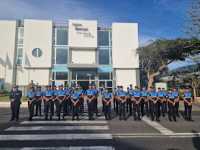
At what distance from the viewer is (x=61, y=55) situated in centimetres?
3688

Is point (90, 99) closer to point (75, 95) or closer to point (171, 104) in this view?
point (75, 95)

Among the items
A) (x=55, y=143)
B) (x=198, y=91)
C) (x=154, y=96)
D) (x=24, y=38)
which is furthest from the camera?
(x=24, y=38)

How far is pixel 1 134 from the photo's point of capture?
8.46 metres

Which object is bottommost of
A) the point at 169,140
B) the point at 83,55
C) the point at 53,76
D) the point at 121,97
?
the point at 169,140

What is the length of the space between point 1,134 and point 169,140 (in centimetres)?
590

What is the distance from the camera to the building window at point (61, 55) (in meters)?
36.7

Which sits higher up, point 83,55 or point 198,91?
point 83,55

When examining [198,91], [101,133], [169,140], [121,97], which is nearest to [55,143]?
[101,133]

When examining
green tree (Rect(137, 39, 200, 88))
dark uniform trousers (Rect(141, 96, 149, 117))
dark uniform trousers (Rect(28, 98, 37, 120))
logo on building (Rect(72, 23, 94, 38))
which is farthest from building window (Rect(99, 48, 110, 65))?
dark uniform trousers (Rect(28, 98, 37, 120))

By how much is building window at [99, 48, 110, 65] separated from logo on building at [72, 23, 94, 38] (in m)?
3.08

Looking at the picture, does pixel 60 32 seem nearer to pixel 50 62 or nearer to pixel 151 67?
pixel 50 62

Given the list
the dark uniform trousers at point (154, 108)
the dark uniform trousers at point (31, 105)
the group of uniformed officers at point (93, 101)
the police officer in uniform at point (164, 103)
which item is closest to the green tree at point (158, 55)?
the police officer in uniform at point (164, 103)

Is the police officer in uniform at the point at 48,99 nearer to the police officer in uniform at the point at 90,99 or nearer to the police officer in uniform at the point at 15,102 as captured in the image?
the police officer in uniform at the point at 15,102

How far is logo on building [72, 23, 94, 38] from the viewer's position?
36.2 metres
